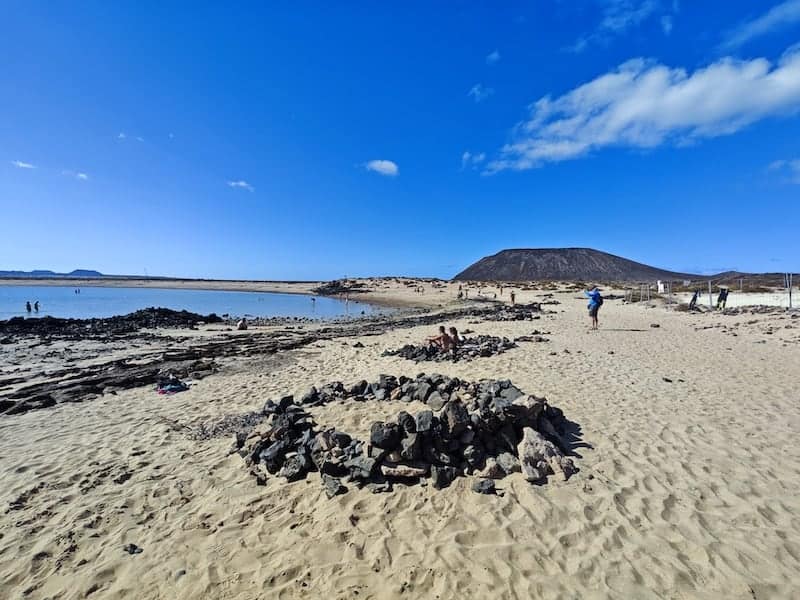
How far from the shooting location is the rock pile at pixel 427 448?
17.7ft

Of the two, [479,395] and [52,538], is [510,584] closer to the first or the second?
[479,395]

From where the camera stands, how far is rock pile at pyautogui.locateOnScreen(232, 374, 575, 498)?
17.7 feet

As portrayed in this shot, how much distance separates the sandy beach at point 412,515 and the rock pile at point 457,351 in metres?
4.17

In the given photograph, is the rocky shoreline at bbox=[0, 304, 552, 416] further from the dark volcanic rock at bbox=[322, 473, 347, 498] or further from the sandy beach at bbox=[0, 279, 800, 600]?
the dark volcanic rock at bbox=[322, 473, 347, 498]

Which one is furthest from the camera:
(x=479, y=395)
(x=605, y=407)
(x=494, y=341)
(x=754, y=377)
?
(x=494, y=341)

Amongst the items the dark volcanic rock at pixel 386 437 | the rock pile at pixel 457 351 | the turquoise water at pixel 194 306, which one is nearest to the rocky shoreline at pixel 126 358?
the rock pile at pixel 457 351

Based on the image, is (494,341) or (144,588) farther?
(494,341)

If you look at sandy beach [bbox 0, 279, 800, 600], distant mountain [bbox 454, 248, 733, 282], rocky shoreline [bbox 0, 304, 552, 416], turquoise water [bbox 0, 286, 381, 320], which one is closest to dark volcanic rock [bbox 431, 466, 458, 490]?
sandy beach [bbox 0, 279, 800, 600]

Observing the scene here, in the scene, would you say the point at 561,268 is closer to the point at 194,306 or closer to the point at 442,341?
the point at 194,306

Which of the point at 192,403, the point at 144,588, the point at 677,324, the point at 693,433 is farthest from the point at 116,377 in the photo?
the point at 677,324

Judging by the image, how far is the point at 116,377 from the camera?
12.4m

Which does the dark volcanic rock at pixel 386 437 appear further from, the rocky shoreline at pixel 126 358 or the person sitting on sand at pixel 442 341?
the rocky shoreline at pixel 126 358

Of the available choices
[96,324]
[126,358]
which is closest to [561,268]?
[96,324]

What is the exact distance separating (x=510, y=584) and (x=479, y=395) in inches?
150
